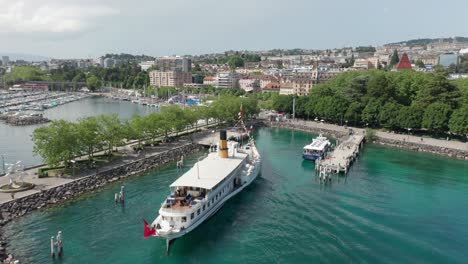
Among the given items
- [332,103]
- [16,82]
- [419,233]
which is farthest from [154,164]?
[16,82]

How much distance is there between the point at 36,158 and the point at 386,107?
58.8 meters

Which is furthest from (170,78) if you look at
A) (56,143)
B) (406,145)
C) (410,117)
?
(56,143)

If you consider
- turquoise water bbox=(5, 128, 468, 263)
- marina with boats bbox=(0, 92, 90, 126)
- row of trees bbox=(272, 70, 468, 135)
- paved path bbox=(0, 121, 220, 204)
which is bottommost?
turquoise water bbox=(5, 128, 468, 263)

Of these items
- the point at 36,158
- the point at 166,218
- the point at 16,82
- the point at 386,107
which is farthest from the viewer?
the point at 16,82

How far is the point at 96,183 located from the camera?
39.1 metres

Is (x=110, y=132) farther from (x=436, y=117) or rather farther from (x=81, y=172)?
(x=436, y=117)

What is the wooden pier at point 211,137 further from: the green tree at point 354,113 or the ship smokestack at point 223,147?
the green tree at point 354,113

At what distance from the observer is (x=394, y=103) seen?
72.4m

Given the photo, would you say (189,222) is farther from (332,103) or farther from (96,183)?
(332,103)

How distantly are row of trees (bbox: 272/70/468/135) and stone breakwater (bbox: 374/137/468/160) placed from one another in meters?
5.70

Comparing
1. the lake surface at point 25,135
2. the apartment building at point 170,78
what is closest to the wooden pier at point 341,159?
the lake surface at point 25,135

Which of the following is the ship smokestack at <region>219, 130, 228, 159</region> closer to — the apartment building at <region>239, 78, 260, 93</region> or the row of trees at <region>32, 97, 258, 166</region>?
the row of trees at <region>32, 97, 258, 166</region>

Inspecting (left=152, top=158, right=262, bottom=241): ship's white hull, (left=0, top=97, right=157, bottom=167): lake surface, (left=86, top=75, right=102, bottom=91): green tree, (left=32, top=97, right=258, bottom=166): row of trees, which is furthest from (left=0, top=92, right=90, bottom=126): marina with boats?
(left=152, top=158, right=262, bottom=241): ship's white hull

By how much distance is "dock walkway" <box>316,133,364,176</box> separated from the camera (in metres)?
45.6
